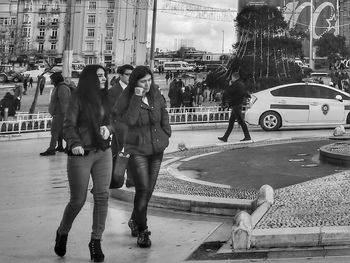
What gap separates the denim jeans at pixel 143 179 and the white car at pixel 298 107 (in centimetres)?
1222

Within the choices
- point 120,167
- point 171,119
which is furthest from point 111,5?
point 120,167

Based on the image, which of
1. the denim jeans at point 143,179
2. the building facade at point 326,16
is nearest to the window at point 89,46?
the building facade at point 326,16

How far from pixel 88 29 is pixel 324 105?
76.4m

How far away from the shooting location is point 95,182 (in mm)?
4727

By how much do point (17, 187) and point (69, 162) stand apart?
4177 mm

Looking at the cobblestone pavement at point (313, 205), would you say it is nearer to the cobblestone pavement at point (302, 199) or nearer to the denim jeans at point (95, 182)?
the cobblestone pavement at point (302, 199)

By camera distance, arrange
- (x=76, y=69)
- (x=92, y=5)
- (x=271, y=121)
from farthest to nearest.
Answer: (x=92, y=5)
(x=76, y=69)
(x=271, y=121)

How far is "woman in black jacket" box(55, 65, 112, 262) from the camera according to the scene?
15.1ft

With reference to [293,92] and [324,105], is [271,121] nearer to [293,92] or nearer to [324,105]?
[293,92]

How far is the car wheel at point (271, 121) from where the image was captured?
1691 cm

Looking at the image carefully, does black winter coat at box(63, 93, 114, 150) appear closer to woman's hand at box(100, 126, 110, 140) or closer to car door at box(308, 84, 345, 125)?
woman's hand at box(100, 126, 110, 140)

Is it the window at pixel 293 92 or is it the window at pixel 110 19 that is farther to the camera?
the window at pixel 110 19

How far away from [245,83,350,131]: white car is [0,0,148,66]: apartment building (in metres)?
69.1

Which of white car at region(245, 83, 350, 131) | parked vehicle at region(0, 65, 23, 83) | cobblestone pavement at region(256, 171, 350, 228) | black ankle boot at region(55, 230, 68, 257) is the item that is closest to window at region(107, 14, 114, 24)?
parked vehicle at region(0, 65, 23, 83)
